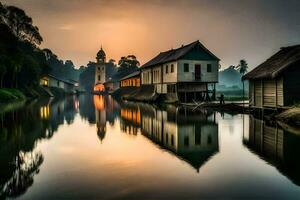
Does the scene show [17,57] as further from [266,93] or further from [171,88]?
[266,93]

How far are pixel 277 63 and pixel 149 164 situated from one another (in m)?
20.8

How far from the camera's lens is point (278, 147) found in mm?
13820

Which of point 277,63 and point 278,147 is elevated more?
point 277,63

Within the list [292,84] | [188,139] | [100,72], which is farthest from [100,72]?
[188,139]

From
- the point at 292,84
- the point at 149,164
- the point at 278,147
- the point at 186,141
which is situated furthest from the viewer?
the point at 292,84

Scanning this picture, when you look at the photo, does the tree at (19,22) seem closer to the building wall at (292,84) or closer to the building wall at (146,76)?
the building wall at (146,76)

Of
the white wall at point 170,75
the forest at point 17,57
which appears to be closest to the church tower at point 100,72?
the forest at point 17,57

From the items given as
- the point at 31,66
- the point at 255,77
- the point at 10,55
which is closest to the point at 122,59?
the point at 31,66

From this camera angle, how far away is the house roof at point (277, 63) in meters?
26.0

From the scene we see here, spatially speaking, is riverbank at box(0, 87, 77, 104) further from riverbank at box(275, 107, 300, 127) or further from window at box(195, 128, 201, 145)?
riverbank at box(275, 107, 300, 127)

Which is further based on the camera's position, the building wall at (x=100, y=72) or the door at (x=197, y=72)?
the building wall at (x=100, y=72)

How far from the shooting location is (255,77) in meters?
29.2

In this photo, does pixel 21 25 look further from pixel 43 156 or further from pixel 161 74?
pixel 43 156

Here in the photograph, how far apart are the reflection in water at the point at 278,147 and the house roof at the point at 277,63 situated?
26.0 feet
